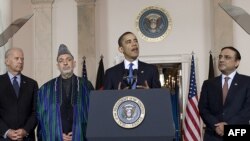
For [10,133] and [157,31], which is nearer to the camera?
[10,133]

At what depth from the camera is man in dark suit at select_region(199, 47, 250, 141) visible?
4770 millimetres

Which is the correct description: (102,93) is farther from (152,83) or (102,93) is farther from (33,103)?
(33,103)

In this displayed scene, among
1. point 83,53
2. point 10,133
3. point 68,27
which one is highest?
point 68,27

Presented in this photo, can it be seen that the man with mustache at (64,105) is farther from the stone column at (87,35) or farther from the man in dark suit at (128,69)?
the stone column at (87,35)

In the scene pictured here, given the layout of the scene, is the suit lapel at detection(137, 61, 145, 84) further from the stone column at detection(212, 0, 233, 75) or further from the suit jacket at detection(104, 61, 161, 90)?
the stone column at detection(212, 0, 233, 75)

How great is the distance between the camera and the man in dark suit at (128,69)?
3861mm

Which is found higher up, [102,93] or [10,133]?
[102,93]

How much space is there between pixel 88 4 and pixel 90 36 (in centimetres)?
80

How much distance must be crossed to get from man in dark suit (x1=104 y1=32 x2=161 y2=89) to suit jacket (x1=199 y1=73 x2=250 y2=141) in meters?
1.09

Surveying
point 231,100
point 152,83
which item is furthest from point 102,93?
point 231,100

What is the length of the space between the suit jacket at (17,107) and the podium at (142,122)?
1.71 m

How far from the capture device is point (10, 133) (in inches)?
176

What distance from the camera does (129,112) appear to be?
3.04 m

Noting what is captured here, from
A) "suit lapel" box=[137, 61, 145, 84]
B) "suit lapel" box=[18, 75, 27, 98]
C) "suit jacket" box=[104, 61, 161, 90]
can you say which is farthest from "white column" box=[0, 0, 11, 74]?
"suit lapel" box=[137, 61, 145, 84]
